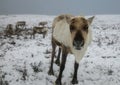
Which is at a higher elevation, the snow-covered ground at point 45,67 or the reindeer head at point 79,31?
the reindeer head at point 79,31

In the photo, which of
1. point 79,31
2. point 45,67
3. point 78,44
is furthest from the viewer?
point 45,67

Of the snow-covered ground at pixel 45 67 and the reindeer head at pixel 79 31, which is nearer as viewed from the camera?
the reindeer head at pixel 79 31

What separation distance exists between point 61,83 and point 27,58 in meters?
3.43

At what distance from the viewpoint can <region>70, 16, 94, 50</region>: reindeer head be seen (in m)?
8.29

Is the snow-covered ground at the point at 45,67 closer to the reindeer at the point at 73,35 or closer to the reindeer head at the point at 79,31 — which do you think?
the reindeer at the point at 73,35

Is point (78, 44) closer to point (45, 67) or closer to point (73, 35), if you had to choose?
point (73, 35)

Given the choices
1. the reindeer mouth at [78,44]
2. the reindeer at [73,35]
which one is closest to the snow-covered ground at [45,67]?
the reindeer at [73,35]

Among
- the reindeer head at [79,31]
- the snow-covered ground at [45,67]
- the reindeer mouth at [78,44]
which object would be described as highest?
the reindeer head at [79,31]

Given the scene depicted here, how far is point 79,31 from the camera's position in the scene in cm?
848

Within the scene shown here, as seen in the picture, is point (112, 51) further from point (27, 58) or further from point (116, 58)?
point (27, 58)

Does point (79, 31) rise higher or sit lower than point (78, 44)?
higher

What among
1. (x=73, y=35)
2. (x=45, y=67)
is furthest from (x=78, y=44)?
(x=45, y=67)

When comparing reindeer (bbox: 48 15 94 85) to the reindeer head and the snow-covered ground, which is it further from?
the snow-covered ground

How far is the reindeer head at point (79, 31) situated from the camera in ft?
27.2
